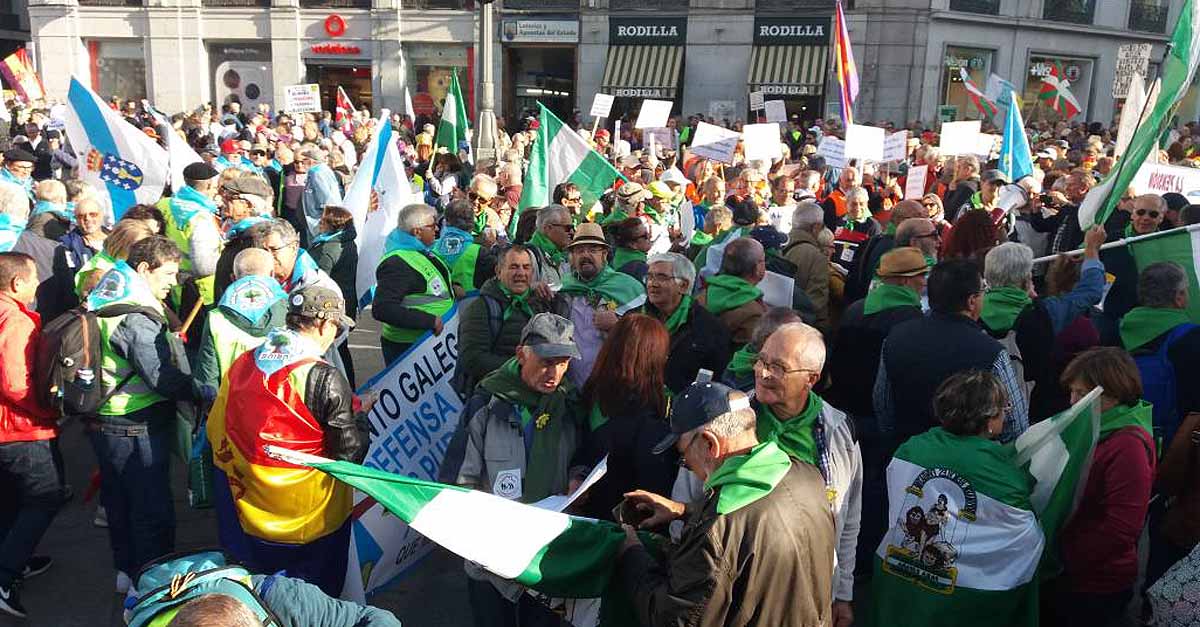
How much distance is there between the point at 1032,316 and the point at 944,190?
597 cm

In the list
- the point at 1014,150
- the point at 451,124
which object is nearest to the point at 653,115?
the point at 451,124

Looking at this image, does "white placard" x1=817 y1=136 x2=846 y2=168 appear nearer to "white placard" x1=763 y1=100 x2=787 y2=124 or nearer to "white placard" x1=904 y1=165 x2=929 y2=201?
"white placard" x1=904 y1=165 x2=929 y2=201

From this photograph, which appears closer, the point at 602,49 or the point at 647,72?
the point at 647,72

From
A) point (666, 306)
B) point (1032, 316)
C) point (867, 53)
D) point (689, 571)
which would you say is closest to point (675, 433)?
point (689, 571)

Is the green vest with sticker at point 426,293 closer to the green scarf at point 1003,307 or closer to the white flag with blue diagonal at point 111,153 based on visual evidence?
the green scarf at point 1003,307

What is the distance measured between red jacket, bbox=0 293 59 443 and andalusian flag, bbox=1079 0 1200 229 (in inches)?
214

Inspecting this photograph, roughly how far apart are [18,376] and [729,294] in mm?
3388

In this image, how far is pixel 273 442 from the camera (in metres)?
3.60

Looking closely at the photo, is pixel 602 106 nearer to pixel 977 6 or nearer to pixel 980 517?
pixel 980 517

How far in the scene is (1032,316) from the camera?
470cm

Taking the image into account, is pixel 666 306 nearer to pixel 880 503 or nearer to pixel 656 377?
pixel 656 377

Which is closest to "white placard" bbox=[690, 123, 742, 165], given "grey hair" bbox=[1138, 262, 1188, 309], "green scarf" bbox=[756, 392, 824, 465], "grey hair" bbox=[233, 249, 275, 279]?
"grey hair" bbox=[1138, 262, 1188, 309]

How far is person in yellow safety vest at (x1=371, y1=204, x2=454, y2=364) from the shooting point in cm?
554

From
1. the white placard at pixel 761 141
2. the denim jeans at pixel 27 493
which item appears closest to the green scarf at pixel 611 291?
the denim jeans at pixel 27 493
